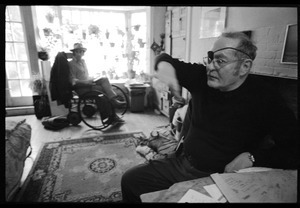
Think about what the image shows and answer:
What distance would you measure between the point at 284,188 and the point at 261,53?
2.88 ft

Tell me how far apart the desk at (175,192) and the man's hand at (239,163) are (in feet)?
0.74

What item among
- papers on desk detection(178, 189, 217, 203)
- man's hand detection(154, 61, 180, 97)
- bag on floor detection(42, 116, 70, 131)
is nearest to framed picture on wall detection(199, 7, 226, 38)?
man's hand detection(154, 61, 180, 97)

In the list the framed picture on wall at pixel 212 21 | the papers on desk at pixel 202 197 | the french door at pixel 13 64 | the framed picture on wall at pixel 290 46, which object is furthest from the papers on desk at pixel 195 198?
the framed picture on wall at pixel 212 21

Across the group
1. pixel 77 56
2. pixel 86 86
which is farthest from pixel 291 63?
pixel 77 56

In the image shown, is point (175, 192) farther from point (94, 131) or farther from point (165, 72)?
point (94, 131)

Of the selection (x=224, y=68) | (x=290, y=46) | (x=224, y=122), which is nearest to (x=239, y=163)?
(x=224, y=122)

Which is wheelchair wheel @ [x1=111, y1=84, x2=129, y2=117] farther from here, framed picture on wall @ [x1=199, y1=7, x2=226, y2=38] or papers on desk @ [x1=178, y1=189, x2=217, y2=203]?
papers on desk @ [x1=178, y1=189, x2=217, y2=203]

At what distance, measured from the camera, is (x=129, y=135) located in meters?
2.41

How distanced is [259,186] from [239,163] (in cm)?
21

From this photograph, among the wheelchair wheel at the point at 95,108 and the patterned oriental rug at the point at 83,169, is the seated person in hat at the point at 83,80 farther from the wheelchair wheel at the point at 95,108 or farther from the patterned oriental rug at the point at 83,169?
the patterned oriental rug at the point at 83,169

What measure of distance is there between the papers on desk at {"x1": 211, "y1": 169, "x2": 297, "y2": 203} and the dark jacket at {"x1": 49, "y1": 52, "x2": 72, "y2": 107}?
216cm

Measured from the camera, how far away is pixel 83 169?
1.67 meters
